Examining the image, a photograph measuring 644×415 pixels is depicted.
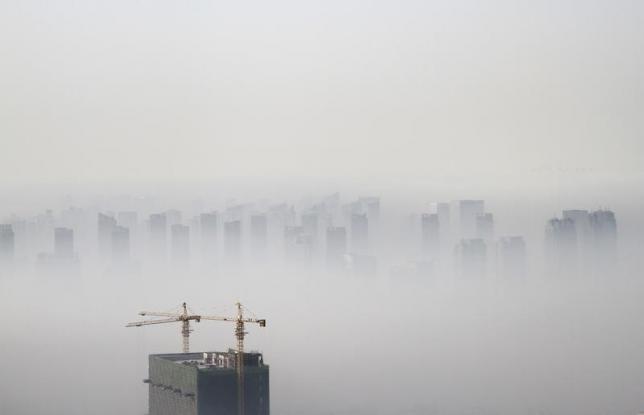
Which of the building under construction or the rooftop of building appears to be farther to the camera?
the rooftop of building

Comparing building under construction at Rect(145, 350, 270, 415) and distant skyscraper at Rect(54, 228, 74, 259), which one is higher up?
distant skyscraper at Rect(54, 228, 74, 259)

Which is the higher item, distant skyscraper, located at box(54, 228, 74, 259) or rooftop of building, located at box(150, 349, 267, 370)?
distant skyscraper, located at box(54, 228, 74, 259)

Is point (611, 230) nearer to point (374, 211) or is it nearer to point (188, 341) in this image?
point (374, 211)

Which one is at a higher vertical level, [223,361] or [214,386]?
[223,361]

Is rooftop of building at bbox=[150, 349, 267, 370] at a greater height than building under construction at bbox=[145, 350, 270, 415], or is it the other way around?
rooftop of building at bbox=[150, 349, 267, 370]

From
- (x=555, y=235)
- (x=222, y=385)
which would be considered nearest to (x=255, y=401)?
(x=222, y=385)

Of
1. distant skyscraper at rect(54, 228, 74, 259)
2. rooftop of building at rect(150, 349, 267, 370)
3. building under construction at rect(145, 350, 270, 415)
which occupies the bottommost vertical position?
building under construction at rect(145, 350, 270, 415)

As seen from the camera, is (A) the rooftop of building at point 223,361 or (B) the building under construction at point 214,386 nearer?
(B) the building under construction at point 214,386

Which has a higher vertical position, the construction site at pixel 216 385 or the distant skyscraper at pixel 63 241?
the distant skyscraper at pixel 63 241

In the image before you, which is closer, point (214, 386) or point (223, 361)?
point (214, 386)
